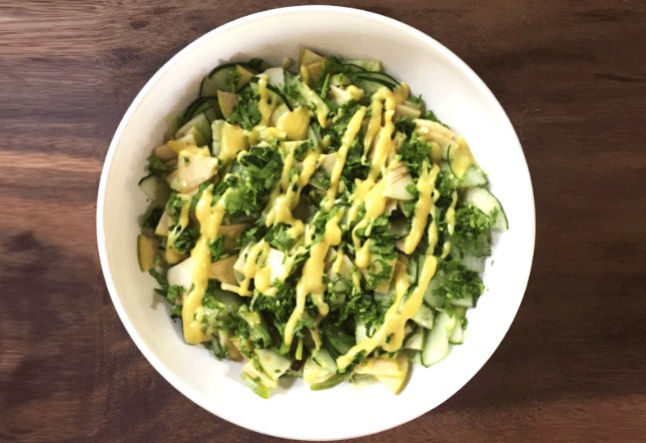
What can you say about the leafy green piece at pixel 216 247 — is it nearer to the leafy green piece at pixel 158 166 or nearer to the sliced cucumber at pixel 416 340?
the leafy green piece at pixel 158 166

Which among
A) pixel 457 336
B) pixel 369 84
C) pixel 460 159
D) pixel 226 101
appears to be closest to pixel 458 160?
pixel 460 159

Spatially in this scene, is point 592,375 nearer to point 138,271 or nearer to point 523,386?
point 523,386

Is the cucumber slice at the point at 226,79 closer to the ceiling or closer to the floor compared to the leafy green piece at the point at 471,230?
closer to the ceiling

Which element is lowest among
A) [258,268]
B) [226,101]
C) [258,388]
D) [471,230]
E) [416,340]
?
[258,388]

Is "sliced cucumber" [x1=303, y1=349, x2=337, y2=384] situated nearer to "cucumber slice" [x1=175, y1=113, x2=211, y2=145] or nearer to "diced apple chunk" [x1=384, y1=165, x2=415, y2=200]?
"diced apple chunk" [x1=384, y1=165, x2=415, y2=200]

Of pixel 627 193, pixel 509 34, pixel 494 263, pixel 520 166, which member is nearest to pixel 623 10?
pixel 509 34

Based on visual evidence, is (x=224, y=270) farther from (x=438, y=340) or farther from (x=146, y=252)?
(x=438, y=340)

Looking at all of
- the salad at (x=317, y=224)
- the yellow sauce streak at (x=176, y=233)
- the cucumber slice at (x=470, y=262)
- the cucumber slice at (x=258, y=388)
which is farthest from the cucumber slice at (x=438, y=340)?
the yellow sauce streak at (x=176, y=233)

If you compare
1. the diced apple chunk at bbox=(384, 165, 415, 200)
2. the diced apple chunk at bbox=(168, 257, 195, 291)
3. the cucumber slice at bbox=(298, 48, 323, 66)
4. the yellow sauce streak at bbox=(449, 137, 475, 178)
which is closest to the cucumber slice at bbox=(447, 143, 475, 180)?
the yellow sauce streak at bbox=(449, 137, 475, 178)
